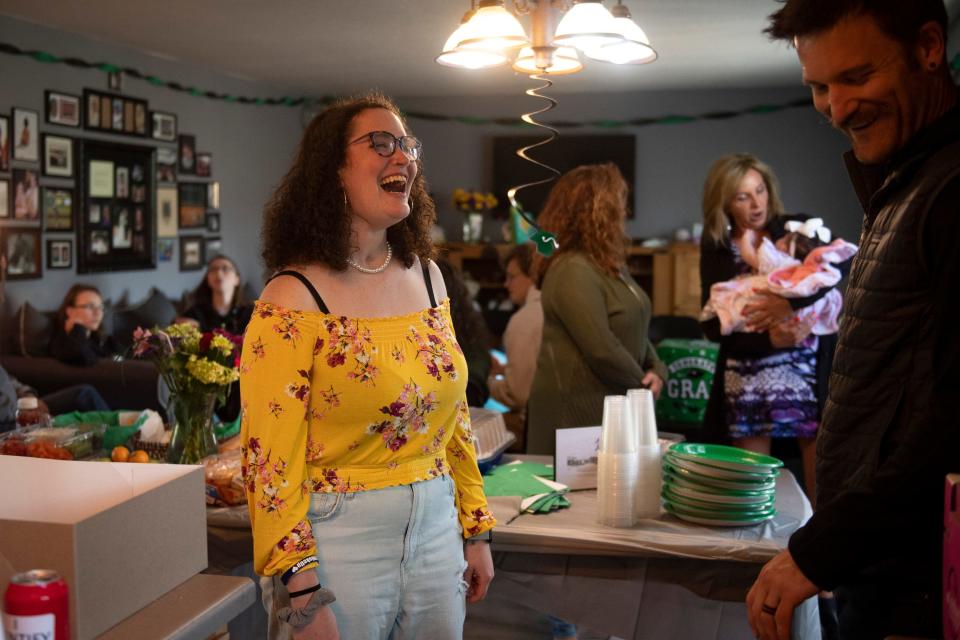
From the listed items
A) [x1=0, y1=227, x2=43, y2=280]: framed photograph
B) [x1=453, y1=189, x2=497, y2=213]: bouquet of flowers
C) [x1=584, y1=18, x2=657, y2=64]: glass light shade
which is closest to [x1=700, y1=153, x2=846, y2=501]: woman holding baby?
[x1=584, y1=18, x2=657, y2=64]: glass light shade

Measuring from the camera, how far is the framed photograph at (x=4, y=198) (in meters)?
6.02

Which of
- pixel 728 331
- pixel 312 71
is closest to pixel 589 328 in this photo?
pixel 728 331

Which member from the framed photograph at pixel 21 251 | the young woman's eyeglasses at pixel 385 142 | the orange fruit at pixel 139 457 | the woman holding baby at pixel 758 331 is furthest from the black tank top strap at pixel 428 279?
the framed photograph at pixel 21 251

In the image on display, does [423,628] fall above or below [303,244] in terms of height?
below

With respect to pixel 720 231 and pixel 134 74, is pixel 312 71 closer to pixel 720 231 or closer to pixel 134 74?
pixel 134 74

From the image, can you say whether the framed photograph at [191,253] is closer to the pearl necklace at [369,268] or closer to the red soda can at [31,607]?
the pearl necklace at [369,268]

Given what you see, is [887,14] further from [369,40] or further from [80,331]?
[369,40]

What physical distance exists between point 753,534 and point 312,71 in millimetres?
7012

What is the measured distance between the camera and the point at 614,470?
2.17 meters

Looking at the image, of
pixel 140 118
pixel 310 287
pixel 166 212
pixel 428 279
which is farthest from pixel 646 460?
pixel 166 212

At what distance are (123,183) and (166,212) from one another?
1.89 ft

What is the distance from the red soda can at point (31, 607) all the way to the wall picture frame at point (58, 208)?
5.96 meters

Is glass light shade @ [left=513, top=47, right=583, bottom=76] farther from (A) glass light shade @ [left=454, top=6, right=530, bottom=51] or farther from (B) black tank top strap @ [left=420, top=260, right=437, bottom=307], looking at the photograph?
(B) black tank top strap @ [left=420, top=260, right=437, bottom=307]

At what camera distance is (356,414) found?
1.69 m
